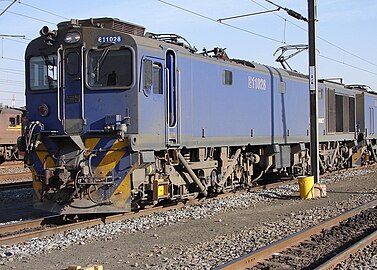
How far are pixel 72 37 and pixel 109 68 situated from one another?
3.40 ft

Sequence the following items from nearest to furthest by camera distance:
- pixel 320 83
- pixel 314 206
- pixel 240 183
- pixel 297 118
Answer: pixel 314 206 → pixel 240 183 → pixel 297 118 → pixel 320 83

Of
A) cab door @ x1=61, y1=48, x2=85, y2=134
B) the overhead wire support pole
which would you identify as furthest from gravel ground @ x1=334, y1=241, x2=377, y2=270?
the overhead wire support pole

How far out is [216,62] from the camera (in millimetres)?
13547

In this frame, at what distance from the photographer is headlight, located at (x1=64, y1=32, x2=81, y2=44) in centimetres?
1063

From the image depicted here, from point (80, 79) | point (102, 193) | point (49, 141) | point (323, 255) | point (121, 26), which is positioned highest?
point (121, 26)

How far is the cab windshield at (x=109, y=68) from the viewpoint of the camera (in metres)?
10.4

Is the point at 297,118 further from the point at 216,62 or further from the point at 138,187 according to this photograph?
the point at 138,187

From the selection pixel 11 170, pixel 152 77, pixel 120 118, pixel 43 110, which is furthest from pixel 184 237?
pixel 11 170

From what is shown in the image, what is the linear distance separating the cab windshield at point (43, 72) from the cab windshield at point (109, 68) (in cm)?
89

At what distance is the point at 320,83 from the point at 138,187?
12.4m

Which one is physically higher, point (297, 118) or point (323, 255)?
point (297, 118)

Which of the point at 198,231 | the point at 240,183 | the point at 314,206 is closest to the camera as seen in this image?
the point at 198,231

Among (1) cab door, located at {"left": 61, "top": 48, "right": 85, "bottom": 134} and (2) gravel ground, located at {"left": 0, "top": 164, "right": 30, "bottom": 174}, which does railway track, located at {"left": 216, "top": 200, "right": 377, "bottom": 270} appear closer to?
(1) cab door, located at {"left": 61, "top": 48, "right": 85, "bottom": 134}

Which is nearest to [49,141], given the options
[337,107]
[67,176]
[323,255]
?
[67,176]
